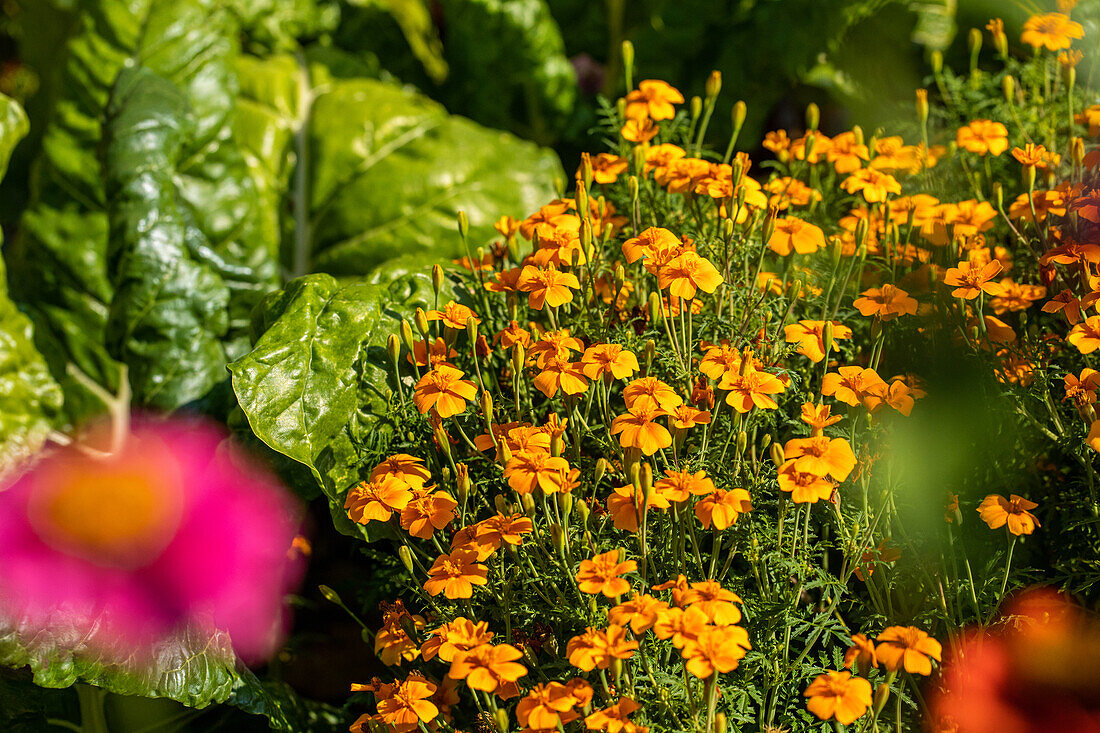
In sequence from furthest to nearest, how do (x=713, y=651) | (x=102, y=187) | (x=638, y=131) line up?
(x=102, y=187), (x=638, y=131), (x=713, y=651)

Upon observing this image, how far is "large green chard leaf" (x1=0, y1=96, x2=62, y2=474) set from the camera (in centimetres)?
175

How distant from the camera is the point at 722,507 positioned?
90 cm

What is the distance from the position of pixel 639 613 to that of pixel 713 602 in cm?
7

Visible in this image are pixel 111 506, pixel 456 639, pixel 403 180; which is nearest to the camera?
pixel 456 639

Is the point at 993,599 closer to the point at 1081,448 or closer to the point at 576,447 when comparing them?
the point at 1081,448

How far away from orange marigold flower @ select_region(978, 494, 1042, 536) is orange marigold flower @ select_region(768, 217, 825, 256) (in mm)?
368

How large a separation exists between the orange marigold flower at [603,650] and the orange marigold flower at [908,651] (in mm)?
226

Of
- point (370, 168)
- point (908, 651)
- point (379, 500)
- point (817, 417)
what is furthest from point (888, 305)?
point (370, 168)

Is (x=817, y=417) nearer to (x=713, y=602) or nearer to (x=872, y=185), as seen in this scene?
(x=713, y=602)

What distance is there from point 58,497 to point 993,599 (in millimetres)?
1415

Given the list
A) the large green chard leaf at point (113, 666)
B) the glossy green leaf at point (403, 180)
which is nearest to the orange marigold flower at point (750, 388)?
the large green chard leaf at point (113, 666)

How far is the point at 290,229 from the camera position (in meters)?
2.21

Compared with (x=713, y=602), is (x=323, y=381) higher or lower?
lower

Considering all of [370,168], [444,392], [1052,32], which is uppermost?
[1052,32]
